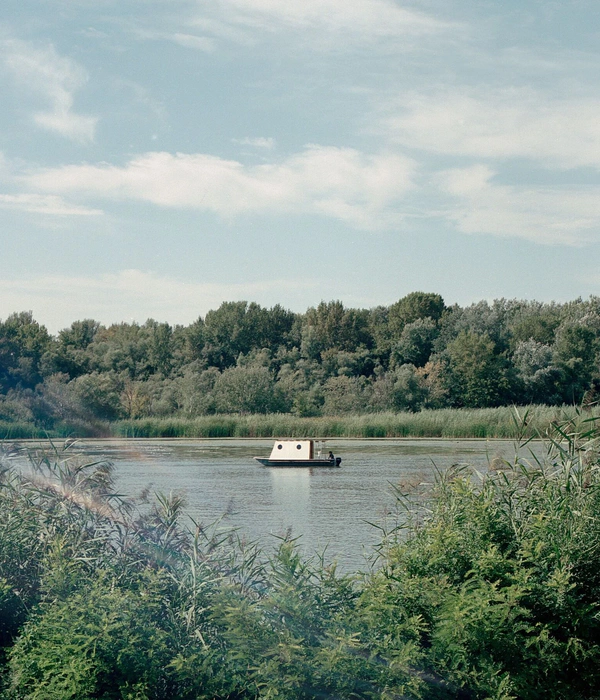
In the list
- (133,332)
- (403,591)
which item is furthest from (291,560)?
(133,332)

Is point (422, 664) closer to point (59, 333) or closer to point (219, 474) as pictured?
point (219, 474)

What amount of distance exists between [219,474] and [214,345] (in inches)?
1589

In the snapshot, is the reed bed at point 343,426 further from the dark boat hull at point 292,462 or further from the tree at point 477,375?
the tree at point 477,375

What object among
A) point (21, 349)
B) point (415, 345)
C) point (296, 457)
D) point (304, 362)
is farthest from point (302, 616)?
point (415, 345)

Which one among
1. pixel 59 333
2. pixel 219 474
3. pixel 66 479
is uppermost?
pixel 59 333

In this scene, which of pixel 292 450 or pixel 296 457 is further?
pixel 292 450

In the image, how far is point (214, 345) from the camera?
6669cm

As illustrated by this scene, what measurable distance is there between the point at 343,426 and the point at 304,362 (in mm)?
19222

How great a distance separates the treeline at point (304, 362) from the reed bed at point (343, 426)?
367 centimetres

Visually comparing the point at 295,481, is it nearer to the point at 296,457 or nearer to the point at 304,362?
the point at 296,457

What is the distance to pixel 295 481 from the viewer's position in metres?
26.2

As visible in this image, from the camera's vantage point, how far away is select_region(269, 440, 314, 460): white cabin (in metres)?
32.0

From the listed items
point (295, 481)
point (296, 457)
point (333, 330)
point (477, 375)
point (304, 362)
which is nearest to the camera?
point (295, 481)

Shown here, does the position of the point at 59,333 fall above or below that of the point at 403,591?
above
